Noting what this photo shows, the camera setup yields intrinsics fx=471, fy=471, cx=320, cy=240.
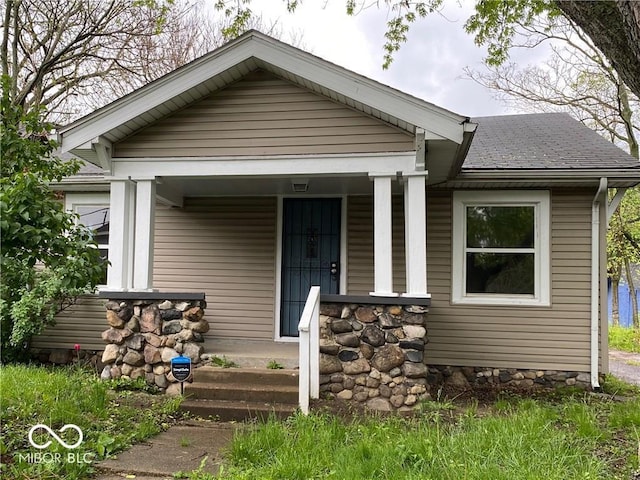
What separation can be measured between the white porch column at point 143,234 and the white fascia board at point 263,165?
0.58ft

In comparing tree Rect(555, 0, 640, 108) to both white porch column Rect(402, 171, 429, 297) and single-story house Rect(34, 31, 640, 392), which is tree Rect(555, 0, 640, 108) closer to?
single-story house Rect(34, 31, 640, 392)

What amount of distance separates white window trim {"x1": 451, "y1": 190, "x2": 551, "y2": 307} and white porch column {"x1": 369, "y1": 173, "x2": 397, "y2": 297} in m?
1.72

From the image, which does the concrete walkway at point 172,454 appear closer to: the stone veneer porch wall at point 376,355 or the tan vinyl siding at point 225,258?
the stone veneer porch wall at point 376,355

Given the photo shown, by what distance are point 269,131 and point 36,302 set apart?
3.60 metres

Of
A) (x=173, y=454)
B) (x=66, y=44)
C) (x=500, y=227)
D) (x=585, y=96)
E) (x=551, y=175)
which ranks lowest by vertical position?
(x=173, y=454)

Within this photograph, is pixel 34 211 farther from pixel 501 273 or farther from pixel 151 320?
pixel 501 273

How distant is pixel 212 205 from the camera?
6.95 metres

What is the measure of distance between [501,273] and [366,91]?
10.2ft

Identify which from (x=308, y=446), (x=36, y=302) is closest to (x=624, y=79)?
(x=308, y=446)

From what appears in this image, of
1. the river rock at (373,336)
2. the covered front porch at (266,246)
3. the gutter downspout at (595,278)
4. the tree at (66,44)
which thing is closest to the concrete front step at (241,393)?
the river rock at (373,336)

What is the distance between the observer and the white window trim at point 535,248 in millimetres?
6043

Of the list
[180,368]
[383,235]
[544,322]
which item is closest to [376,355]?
[383,235]

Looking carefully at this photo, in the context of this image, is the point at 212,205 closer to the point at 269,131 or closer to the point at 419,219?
the point at 269,131

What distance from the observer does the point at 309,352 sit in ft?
14.7
